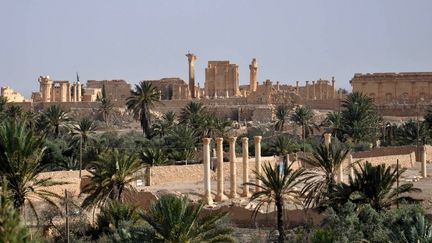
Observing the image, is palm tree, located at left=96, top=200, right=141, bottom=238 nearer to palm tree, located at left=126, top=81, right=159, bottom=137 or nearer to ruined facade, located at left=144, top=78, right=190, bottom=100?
palm tree, located at left=126, top=81, right=159, bottom=137

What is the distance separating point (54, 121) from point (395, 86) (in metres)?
34.7

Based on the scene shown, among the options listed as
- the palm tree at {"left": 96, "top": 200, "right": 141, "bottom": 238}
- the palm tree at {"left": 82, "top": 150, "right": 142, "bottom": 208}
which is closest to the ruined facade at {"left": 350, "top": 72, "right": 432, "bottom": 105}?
the palm tree at {"left": 82, "top": 150, "right": 142, "bottom": 208}

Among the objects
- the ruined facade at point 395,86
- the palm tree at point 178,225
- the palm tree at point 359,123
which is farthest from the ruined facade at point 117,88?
the palm tree at point 178,225

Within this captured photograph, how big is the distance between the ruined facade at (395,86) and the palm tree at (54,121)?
103 ft

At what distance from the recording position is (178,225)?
48.7ft

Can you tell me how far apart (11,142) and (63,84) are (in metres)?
55.4

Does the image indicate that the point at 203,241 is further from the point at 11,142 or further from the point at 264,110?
the point at 264,110

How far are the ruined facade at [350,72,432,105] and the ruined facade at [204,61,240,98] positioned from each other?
1148cm

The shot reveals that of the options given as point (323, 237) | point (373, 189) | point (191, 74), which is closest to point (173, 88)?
point (191, 74)

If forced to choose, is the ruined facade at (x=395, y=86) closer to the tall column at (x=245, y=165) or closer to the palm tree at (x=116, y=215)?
the tall column at (x=245, y=165)

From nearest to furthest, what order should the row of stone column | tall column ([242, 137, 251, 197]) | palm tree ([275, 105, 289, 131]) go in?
the row of stone column, tall column ([242, 137, 251, 197]), palm tree ([275, 105, 289, 131])

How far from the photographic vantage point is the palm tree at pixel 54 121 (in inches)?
1612

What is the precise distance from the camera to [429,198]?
80.1 feet

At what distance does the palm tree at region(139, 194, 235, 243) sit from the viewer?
584 inches
